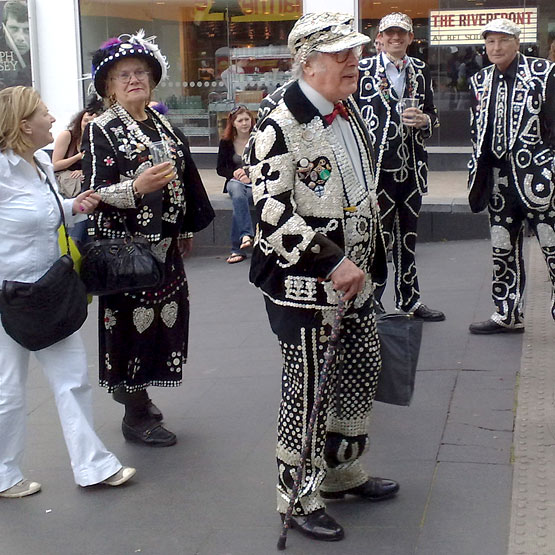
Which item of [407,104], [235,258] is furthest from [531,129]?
[235,258]

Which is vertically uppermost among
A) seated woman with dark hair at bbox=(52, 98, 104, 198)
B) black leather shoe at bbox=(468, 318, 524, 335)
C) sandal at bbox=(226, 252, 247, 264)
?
seated woman with dark hair at bbox=(52, 98, 104, 198)

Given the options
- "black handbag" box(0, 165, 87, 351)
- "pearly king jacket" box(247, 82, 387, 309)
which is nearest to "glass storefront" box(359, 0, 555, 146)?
"black handbag" box(0, 165, 87, 351)

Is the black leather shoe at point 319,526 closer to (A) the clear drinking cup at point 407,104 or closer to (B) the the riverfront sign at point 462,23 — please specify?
(A) the clear drinking cup at point 407,104

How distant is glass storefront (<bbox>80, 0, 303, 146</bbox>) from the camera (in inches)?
563

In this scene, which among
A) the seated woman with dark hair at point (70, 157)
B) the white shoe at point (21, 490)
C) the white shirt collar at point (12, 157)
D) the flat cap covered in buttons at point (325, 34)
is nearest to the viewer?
the flat cap covered in buttons at point (325, 34)

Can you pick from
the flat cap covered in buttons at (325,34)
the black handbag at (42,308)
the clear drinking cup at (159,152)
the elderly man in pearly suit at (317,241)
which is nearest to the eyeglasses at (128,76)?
the clear drinking cup at (159,152)

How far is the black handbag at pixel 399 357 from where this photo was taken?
161 inches

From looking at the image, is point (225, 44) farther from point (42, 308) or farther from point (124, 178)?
point (42, 308)

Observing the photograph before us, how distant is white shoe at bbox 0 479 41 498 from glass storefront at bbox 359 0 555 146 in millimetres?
10192

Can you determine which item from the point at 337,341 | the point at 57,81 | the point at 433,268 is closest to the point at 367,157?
the point at 337,341

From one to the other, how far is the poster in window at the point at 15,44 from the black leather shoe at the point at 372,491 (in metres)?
12.1

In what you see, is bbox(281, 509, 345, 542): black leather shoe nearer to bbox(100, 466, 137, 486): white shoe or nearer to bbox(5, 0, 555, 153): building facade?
bbox(100, 466, 137, 486): white shoe

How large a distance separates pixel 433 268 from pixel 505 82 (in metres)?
2.78

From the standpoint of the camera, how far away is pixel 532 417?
5.12 metres
